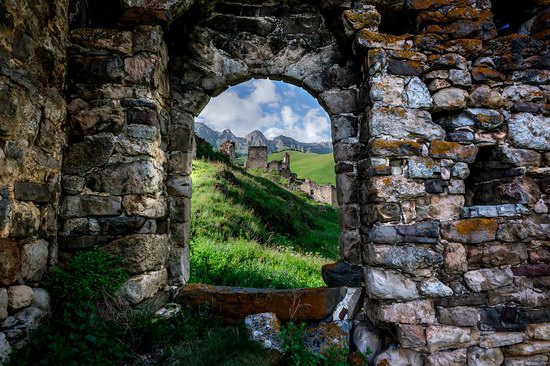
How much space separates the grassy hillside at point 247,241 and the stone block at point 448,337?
1.99 m

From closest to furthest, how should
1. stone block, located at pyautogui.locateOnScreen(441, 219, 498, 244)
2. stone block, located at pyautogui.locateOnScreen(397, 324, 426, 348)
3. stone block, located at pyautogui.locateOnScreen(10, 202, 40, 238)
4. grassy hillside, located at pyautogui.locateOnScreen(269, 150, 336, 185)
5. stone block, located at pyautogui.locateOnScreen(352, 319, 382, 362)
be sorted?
stone block, located at pyautogui.locateOnScreen(10, 202, 40, 238) < stone block, located at pyautogui.locateOnScreen(397, 324, 426, 348) < stone block, located at pyautogui.locateOnScreen(441, 219, 498, 244) < stone block, located at pyautogui.locateOnScreen(352, 319, 382, 362) < grassy hillside, located at pyautogui.locateOnScreen(269, 150, 336, 185)

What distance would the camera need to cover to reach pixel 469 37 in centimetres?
292

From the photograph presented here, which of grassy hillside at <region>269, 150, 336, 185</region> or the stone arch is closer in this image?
the stone arch

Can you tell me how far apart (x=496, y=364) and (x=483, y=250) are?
941 millimetres

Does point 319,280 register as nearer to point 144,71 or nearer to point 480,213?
point 480,213

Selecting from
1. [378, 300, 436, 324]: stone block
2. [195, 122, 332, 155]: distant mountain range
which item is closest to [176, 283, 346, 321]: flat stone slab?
[378, 300, 436, 324]: stone block

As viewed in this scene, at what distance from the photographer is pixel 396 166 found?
8.96 feet

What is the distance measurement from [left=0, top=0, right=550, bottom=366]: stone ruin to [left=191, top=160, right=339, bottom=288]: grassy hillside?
53.3 inches

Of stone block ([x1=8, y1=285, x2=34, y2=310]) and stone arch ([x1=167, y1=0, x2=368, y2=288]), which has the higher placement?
stone arch ([x1=167, y1=0, x2=368, y2=288])

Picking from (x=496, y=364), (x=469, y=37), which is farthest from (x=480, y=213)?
(x=469, y=37)

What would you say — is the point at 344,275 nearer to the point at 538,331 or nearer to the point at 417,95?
the point at 538,331

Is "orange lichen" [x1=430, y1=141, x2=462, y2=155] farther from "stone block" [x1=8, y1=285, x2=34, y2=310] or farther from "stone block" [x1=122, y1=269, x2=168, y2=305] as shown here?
"stone block" [x1=8, y1=285, x2=34, y2=310]

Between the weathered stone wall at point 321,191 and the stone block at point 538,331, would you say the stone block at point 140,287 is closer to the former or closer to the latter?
the stone block at point 538,331

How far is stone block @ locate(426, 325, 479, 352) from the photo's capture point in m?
2.52
